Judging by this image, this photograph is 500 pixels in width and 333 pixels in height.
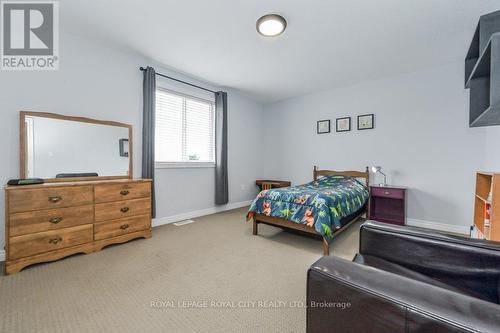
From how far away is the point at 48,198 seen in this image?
213 cm

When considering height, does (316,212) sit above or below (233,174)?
below

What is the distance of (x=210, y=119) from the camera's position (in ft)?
14.4

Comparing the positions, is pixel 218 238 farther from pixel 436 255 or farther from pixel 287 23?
pixel 287 23

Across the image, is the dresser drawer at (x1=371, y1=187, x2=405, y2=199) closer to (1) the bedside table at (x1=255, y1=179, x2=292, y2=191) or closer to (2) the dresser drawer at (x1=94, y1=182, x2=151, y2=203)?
(1) the bedside table at (x1=255, y1=179, x2=292, y2=191)

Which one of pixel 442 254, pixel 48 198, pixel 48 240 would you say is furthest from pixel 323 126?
pixel 48 240

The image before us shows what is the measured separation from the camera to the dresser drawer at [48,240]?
1.97 metres

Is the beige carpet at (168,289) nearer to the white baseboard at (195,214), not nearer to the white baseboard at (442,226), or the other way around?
the white baseboard at (195,214)

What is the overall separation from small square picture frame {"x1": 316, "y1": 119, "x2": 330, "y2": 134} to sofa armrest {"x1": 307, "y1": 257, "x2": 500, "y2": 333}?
396 centimetres

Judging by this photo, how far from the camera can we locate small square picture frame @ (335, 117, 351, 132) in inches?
166

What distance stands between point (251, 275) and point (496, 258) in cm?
164

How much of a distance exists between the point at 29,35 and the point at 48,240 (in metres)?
2.27

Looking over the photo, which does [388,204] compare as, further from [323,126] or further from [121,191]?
[121,191]

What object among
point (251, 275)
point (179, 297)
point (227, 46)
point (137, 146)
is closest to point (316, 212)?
point (251, 275)

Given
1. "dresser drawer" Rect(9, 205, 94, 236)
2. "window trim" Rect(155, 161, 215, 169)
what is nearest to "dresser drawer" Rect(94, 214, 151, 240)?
"dresser drawer" Rect(9, 205, 94, 236)
